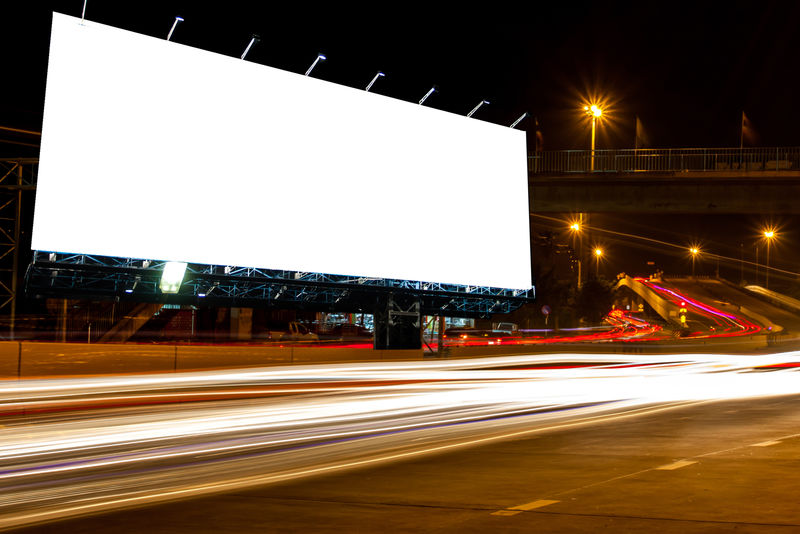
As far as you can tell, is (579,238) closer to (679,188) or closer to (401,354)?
(679,188)

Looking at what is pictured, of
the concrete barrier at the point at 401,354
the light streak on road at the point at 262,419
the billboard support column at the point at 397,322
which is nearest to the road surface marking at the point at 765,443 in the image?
the light streak on road at the point at 262,419

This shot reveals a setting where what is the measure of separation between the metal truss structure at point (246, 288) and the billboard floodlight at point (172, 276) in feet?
0.84

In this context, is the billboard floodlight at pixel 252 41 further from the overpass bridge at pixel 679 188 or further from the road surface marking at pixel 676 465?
the road surface marking at pixel 676 465

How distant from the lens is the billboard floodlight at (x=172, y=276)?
28438mm

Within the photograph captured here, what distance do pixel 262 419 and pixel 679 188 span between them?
31443 mm

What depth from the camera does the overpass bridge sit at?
4034 centimetres

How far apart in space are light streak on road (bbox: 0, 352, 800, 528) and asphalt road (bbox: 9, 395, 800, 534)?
2.14 feet

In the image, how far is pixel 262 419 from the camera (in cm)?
1341

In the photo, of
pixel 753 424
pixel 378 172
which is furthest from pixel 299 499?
pixel 378 172

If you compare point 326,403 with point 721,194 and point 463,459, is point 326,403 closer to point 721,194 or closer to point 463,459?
point 463,459

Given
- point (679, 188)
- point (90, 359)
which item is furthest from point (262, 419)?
point (679, 188)

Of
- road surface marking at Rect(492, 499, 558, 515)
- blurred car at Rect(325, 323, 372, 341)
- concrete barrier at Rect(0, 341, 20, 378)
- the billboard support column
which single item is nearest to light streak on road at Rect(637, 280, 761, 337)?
blurred car at Rect(325, 323, 372, 341)

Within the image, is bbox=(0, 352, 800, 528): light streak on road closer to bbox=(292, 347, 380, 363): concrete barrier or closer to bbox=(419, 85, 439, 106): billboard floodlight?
bbox=(292, 347, 380, 363): concrete barrier

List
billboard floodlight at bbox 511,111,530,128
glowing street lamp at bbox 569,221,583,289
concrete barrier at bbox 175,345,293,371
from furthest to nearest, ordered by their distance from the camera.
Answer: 1. glowing street lamp at bbox 569,221,583,289
2. billboard floodlight at bbox 511,111,530,128
3. concrete barrier at bbox 175,345,293,371
